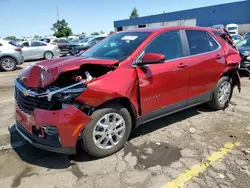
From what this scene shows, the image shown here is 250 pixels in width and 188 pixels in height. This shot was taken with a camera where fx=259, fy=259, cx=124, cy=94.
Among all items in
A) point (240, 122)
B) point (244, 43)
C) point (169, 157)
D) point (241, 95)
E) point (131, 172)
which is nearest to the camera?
point (131, 172)

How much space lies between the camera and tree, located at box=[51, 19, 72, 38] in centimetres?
6234

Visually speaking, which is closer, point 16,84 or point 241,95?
point 16,84

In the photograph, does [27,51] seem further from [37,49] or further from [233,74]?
[233,74]

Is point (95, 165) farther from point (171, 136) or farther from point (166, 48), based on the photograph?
point (166, 48)

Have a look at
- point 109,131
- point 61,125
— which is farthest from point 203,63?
point 61,125

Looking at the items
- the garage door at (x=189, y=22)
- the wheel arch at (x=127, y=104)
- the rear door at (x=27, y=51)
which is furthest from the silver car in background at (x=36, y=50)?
the garage door at (x=189, y=22)

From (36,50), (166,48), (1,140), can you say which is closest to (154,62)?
(166,48)

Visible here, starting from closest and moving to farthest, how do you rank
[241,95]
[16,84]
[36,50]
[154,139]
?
[16,84] → [154,139] → [241,95] → [36,50]

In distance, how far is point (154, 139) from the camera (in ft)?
13.7

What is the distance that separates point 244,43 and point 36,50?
13.0 metres

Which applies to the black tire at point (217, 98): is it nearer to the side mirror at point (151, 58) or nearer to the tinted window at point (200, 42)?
the tinted window at point (200, 42)

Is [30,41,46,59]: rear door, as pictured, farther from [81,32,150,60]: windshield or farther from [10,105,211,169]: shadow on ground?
[10,105,211,169]: shadow on ground

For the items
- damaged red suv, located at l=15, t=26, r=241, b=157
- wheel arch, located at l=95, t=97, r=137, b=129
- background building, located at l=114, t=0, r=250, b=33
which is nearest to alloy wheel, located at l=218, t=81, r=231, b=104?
damaged red suv, located at l=15, t=26, r=241, b=157

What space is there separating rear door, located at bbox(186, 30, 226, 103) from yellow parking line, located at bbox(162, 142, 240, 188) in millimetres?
1143
